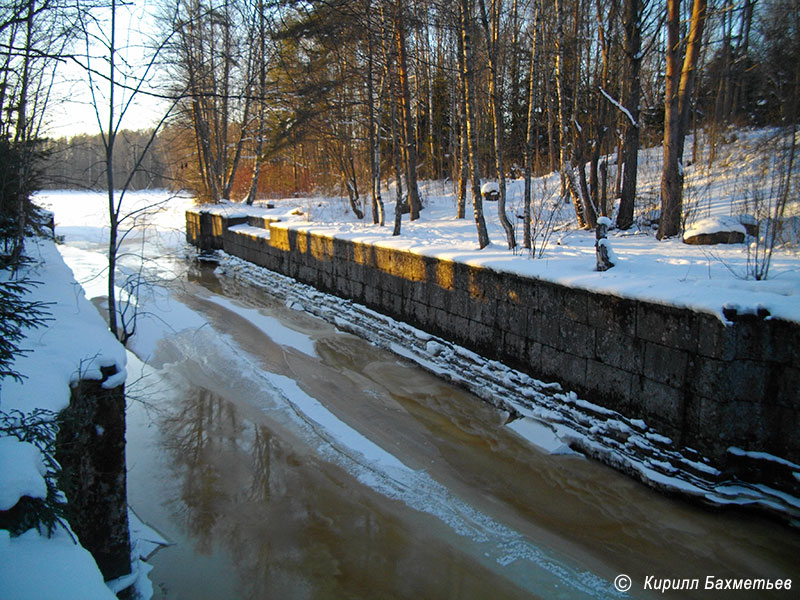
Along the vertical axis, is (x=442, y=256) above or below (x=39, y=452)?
above

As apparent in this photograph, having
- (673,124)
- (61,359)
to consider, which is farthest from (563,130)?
(61,359)

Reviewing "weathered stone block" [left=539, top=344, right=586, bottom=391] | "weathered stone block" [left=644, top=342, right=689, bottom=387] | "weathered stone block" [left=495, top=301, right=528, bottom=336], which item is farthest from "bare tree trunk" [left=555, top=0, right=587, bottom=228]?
"weathered stone block" [left=644, top=342, right=689, bottom=387]

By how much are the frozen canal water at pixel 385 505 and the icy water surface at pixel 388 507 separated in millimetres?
16

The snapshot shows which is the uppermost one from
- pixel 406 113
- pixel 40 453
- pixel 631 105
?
pixel 406 113

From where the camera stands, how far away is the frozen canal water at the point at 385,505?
399cm

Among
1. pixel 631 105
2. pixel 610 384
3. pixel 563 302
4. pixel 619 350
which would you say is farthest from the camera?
pixel 631 105

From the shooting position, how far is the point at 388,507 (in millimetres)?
4828

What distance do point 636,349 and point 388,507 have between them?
2893 millimetres

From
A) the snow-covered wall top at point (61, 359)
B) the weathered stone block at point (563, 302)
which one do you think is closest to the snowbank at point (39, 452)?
the snow-covered wall top at point (61, 359)

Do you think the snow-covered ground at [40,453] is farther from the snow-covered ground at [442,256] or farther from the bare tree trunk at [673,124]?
the bare tree trunk at [673,124]

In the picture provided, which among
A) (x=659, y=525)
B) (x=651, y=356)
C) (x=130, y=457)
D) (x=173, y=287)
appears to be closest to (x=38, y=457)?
(x=130, y=457)

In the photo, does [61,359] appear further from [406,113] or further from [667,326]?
[406,113]

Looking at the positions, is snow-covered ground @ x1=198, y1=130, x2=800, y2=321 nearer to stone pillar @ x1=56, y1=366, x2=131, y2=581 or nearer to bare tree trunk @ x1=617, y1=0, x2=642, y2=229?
bare tree trunk @ x1=617, y1=0, x2=642, y2=229

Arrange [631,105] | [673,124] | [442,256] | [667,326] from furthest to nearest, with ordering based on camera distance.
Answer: [631,105], [673,124], [442,256], [667,326]
